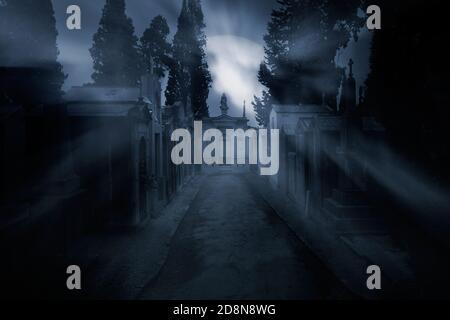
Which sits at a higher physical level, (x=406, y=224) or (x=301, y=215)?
(x=406, y=224)

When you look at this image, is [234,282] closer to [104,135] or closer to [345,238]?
[345,238]

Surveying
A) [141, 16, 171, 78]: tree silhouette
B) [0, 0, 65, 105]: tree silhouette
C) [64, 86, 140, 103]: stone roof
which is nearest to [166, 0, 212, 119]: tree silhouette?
[141, 16, 171, 78]: tree silhouette

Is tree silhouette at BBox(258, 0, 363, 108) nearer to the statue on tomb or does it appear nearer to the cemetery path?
the statue on tomb

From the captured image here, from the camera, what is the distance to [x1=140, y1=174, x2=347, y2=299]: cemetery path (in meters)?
6.23

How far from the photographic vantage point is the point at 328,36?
27281 millimetres

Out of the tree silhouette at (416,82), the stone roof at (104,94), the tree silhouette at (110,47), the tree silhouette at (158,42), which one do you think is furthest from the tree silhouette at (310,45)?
the tree silhouette at (416,82)

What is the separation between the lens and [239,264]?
304 inches

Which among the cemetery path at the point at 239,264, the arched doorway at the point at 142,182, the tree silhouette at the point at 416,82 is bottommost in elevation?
the cemetery path at the point at 239,264

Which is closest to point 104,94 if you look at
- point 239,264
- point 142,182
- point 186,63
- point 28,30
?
point 142,182

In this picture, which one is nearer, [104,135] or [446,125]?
[446,125]

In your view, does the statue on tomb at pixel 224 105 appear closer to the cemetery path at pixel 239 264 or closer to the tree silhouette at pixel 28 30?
the tree silhouette at pixel 28 30

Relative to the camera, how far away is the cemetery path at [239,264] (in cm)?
623
